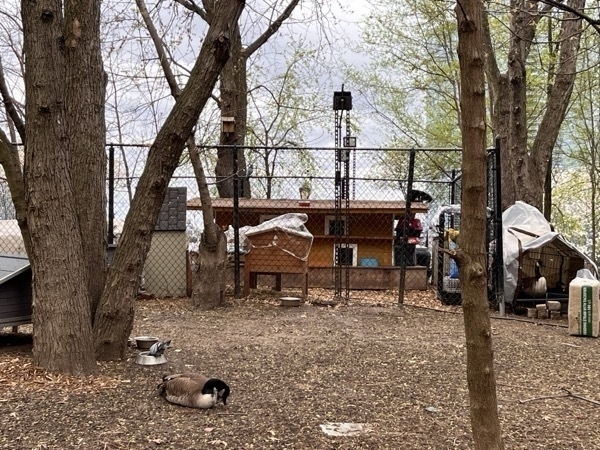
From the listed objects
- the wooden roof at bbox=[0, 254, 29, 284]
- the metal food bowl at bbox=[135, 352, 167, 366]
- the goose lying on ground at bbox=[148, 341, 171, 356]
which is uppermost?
the wooden roof at bbox=[0, 254, 29, 284]

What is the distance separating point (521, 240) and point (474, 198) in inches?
259

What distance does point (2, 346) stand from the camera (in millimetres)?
4785

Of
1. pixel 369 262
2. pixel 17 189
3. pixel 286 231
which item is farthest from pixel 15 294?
pixel 369 262

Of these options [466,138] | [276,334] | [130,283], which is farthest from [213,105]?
Answer: [466,138]

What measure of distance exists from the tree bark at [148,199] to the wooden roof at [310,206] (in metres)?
5.11

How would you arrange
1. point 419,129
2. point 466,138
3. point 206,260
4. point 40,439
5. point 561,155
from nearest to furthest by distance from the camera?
point 466,138
point 40,439
point 206,260
point 561,155
point 419,129

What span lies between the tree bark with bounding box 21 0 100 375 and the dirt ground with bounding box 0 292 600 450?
226 mm

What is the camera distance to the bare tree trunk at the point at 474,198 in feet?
6.30

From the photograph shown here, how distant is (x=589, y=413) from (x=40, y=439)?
2992 mm

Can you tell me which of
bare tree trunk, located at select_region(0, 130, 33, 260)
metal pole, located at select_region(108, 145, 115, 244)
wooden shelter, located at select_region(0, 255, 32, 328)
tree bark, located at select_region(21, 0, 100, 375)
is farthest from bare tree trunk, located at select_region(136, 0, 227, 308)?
tree bark, located at select_region(21, 0, 100, 375)

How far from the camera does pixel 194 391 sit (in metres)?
3.47

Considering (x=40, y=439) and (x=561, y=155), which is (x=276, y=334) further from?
(x=561, y=155)

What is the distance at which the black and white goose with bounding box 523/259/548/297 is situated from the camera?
312 inches

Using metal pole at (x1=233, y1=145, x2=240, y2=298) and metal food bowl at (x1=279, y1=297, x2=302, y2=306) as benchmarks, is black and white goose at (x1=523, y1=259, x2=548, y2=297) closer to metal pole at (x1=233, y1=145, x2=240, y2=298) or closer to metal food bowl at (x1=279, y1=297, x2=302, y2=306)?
metal food bowl at (x1=279, y1=297, x2=302, y2=306)
